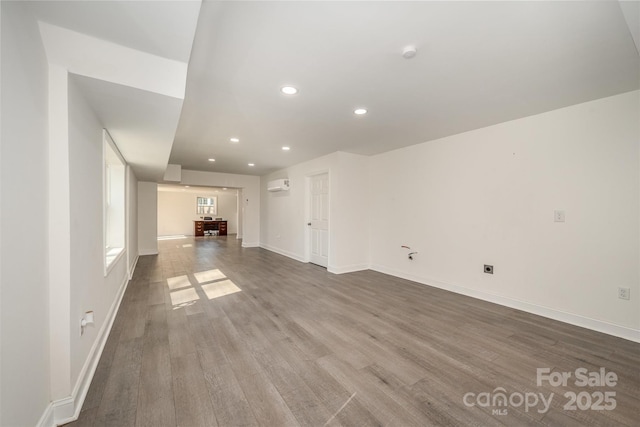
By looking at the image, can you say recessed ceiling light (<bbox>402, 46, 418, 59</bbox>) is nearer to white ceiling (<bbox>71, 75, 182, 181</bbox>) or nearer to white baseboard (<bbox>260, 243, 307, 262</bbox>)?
white ceiling (<bbox>71, 75, 182, 181</bbox>)

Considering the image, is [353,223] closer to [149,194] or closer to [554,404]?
[554,404]

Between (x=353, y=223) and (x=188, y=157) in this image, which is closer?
(x=353, y=223)

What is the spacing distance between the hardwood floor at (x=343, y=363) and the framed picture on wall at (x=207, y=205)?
9168mm

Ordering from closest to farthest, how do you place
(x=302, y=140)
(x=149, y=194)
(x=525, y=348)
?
1. (x=525, y=348)
2. (x=302, y=140)
3. (x=149, y=194)

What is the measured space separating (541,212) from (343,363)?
285cm

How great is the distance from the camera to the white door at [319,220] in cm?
526

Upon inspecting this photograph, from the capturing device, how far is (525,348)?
220 centimetres

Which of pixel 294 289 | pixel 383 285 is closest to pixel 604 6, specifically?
pixel 383 285

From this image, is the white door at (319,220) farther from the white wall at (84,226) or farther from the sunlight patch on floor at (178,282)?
the white wall at (84,226)

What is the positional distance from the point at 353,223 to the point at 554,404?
362 cm

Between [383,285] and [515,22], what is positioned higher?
[515,22]

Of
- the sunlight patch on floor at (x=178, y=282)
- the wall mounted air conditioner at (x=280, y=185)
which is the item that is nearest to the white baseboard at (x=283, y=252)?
the wall mounted air conditioner at (x=280, y=185)

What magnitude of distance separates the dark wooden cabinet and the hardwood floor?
825 centimetres

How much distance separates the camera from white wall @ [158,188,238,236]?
36.9ft
